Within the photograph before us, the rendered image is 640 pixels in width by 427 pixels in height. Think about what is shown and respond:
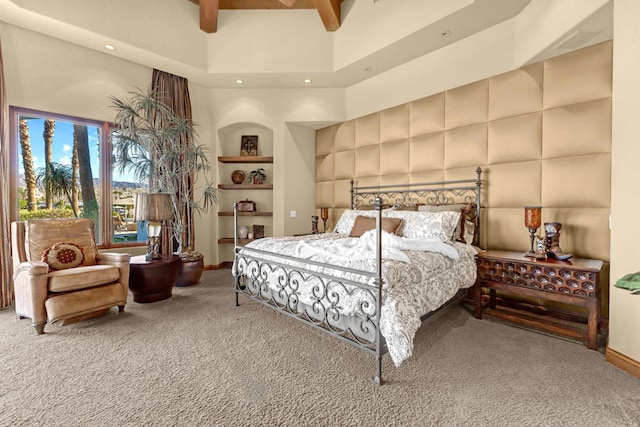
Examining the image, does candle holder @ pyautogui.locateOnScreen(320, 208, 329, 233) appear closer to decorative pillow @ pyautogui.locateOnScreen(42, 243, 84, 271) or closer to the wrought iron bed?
the wrought iron bed

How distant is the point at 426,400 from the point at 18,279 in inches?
150

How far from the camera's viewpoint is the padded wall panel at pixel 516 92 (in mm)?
3254

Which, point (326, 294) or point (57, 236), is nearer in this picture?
point (326, 294)

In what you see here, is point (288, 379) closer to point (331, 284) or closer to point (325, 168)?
point (331, 284)

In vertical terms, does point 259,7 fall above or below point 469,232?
above

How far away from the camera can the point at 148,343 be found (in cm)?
254

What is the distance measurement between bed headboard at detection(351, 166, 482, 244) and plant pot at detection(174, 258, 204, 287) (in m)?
2.64

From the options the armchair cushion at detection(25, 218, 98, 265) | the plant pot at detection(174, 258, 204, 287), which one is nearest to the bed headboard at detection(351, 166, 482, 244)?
the plant pot at detection(174, 258, 204, 287)

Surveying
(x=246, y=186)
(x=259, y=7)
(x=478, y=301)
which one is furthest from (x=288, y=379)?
(x=259, y=7)

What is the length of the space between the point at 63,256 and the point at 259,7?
4374mm

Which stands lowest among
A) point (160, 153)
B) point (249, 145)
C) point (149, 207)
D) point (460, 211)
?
point (460, 211)

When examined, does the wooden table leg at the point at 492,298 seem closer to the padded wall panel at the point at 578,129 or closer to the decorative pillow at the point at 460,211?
the decorative pillow at the point at 460,211

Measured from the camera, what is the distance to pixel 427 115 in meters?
4.19

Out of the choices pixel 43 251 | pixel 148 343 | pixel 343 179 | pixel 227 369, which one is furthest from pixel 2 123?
pixel 343 179
